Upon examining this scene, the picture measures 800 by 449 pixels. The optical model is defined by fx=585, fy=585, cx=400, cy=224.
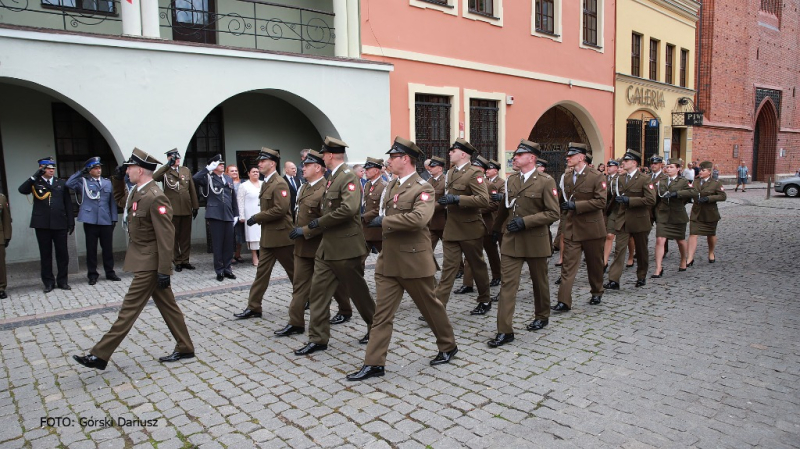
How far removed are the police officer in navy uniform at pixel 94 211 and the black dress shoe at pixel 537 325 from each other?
6.52m

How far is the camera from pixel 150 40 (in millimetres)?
9766

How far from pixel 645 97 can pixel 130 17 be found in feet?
65.0

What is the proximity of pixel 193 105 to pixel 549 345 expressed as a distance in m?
7.73

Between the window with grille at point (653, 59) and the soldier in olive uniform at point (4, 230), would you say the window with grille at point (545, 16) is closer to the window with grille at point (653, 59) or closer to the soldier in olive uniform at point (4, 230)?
the window with grille at point (653, 59)

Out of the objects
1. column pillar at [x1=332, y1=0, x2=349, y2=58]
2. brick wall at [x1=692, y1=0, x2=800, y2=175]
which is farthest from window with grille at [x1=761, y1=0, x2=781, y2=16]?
column pillar at [x1=332, y1=0, x2=349, y2=58]

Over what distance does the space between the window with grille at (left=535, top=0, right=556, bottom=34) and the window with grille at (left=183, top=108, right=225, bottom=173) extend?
34.0 feet

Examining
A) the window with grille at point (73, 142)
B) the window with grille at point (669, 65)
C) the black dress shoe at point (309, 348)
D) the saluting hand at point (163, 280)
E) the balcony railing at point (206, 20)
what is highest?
the window with grille at point (669, 65)

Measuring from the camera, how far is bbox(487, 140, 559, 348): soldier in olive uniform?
5855mm

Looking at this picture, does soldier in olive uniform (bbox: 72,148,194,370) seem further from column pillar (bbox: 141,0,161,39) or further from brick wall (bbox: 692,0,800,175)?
brick wall (bbox: 692,0,800,175)

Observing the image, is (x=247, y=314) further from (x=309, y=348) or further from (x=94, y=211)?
(x=94, y=211)

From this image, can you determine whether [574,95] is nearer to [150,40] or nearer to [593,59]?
[593,59]

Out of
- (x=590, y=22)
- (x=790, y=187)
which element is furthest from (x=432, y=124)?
(x=790, y=187)

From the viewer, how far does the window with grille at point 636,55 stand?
2267 centimetres

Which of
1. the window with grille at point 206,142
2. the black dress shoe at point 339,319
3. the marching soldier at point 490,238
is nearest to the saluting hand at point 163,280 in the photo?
the black dress shoe at point 339,319
